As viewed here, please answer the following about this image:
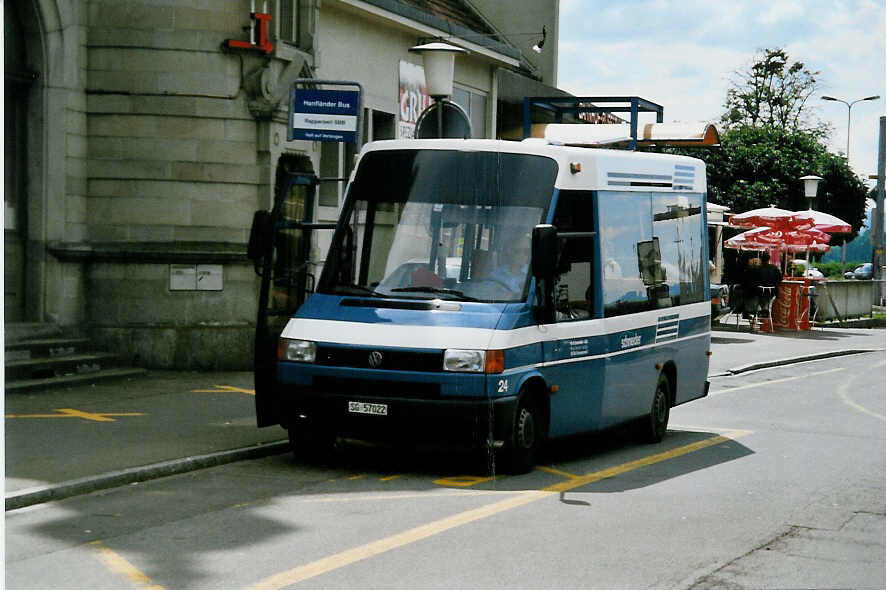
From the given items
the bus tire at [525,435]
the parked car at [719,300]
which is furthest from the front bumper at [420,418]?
the parked car at [719,300]

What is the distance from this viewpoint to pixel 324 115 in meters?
13.4

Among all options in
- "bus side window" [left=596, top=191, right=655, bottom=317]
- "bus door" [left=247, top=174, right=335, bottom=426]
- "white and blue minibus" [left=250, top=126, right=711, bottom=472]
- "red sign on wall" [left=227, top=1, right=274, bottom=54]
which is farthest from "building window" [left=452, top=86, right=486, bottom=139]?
"bus door" [left=247, top=174, right=335, bottom=426]

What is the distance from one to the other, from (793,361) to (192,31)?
1324 cm

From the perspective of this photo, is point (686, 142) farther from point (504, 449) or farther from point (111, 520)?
point (111, 520)

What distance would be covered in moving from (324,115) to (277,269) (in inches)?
108

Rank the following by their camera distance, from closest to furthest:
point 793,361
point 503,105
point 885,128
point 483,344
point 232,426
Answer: point 483,344 → point 232,426 → point 793,361 → point 503,105 → point 885,128

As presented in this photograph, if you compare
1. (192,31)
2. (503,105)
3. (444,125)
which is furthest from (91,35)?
(503,105)

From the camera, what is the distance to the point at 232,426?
12.2 metres

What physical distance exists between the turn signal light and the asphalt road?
85cm

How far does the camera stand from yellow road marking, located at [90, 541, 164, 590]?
6.40 meters

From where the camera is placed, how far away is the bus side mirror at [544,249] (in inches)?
396

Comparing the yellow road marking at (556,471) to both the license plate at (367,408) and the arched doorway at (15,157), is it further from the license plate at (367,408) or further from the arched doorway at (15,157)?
the arched doorway at (15,157)

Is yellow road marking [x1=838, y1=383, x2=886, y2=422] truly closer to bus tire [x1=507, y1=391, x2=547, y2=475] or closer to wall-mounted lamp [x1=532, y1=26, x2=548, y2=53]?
bus tire [x1=507, y1=391, x2=547, y2=475]

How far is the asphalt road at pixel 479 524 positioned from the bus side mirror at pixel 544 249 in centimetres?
160
